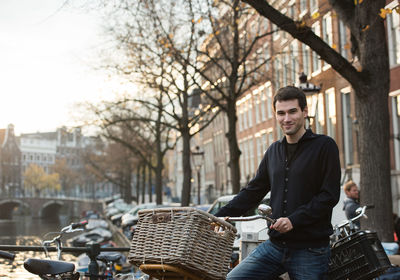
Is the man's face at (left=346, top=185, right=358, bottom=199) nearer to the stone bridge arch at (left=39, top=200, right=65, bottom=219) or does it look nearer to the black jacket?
the black jacket

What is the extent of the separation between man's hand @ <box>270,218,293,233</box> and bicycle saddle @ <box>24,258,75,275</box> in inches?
67.6

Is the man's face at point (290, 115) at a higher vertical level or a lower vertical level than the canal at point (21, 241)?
higher

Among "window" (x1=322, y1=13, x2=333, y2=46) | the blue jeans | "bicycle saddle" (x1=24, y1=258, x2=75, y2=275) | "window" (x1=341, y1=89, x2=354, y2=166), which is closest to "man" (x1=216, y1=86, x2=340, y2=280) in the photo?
the blue jeans

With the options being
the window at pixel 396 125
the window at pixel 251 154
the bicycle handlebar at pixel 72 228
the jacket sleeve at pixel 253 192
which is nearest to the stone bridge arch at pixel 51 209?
the window at pixel 251 154

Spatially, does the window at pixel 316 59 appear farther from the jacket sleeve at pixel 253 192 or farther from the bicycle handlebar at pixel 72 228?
the jacket sleeve at pixel 253 192

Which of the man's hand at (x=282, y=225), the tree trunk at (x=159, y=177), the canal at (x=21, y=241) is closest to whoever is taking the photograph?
the man's hand at (x=282, y=225)

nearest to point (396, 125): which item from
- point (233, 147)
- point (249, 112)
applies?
point (233, 147)

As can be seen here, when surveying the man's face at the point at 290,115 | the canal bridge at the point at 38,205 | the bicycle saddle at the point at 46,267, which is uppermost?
the canal bridge at the point at 38,205

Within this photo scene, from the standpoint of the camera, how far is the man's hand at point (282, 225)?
3.36 m

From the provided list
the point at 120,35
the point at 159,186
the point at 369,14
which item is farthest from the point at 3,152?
the point at 369,14

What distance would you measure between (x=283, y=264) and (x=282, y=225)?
305 millimetres

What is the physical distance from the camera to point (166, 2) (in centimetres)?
1755

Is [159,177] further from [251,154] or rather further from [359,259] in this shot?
[359,259]

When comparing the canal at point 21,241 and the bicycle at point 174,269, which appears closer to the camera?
the bicycle at point 174,269
